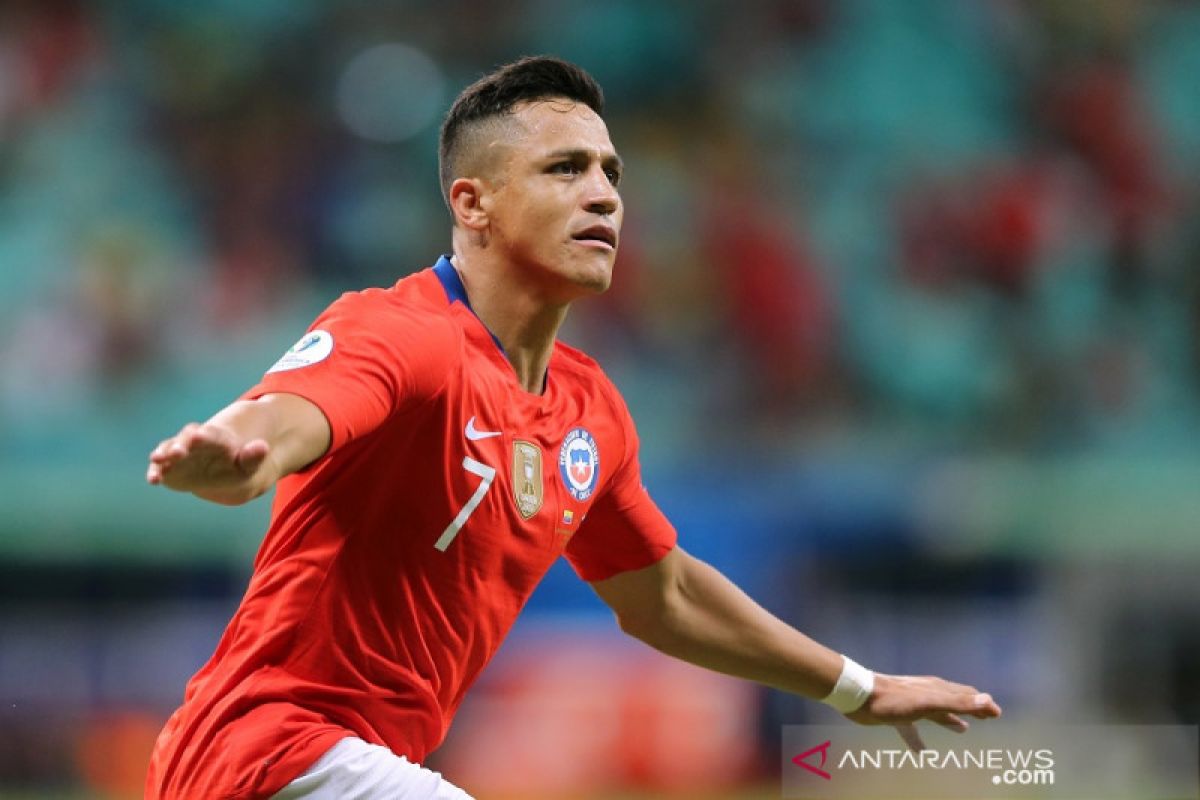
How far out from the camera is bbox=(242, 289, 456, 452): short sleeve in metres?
2.90

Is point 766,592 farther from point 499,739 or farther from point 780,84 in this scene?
point 780,84

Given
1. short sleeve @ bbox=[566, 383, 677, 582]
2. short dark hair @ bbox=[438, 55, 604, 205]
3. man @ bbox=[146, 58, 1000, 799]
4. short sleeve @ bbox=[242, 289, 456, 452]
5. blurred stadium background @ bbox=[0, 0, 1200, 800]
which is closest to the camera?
short sleeve @ bbox=[242, 289, 456, 452]

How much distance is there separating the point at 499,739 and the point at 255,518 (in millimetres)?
1932

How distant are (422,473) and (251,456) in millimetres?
825

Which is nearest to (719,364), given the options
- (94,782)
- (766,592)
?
(766,592)

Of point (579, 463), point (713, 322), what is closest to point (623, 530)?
point (579, 463)

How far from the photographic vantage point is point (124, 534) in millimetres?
8922

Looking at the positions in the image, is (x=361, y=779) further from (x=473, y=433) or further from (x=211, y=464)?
(x=211, y=464)

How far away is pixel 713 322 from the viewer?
438 inches

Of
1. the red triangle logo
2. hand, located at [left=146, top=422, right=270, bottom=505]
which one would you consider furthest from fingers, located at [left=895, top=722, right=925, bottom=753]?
hand, located at [left=146, top=422, right=270, bottom=505]

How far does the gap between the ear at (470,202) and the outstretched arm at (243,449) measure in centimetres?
126

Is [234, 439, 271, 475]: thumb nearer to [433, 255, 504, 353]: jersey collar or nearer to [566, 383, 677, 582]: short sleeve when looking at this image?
[433, 255, 504, 353]: jersey collar

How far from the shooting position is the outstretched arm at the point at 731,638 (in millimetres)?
4418

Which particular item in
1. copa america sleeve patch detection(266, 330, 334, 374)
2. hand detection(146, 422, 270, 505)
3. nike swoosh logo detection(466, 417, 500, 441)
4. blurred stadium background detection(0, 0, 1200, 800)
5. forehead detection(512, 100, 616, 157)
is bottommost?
hand detection(146, 422, 270, 505)
